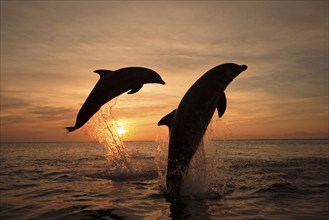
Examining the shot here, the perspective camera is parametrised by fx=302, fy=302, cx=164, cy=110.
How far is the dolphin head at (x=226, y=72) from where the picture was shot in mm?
8019

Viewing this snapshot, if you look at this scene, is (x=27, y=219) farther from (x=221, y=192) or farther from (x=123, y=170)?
(x=123, y=170)

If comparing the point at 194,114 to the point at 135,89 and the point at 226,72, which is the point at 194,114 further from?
the point at 135,89

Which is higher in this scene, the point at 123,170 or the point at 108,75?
the point at 108,75

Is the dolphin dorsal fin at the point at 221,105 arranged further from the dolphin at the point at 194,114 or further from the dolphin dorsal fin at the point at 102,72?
the dolphin dorsal fin at the point at 102,72

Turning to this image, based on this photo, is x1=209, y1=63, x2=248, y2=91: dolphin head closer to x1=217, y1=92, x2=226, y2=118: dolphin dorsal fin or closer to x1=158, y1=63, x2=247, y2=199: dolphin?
x1=158, y1=63, x2=247, y2=199: dolphin

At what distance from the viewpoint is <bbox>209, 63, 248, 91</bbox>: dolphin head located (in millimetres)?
8019

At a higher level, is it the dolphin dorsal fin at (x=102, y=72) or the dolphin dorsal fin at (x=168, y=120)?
the dolphin dorsal fin at (x=102, y=72)

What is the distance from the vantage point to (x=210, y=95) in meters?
7.96

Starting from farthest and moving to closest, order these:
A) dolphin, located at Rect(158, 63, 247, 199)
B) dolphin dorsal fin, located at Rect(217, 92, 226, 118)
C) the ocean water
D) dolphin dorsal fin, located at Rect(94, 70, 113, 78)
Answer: dolphin dorsal fin, located at Rect(94, 70, 113, 78) → dolphin dorsal fin, located at Rect(217, 92, 226, 118) → dolphin, located at Rect(158, 63, 247, 199) → the ocean water

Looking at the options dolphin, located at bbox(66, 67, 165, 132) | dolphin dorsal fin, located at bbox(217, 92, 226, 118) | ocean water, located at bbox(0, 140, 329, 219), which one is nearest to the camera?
ocean water, located at bbox(0, 140, 329, 219)

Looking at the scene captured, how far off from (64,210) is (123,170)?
7.46 meters

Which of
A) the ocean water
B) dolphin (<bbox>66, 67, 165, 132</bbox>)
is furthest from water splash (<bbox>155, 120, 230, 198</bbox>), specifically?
dolphin (<bbox>66, 67, 165, 132</bbox>)

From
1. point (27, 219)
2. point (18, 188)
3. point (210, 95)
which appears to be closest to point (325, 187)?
point (210, 95)

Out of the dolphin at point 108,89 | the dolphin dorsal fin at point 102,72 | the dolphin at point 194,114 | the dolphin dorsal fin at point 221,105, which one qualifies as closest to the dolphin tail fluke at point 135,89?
the dolphin at point 108,89
